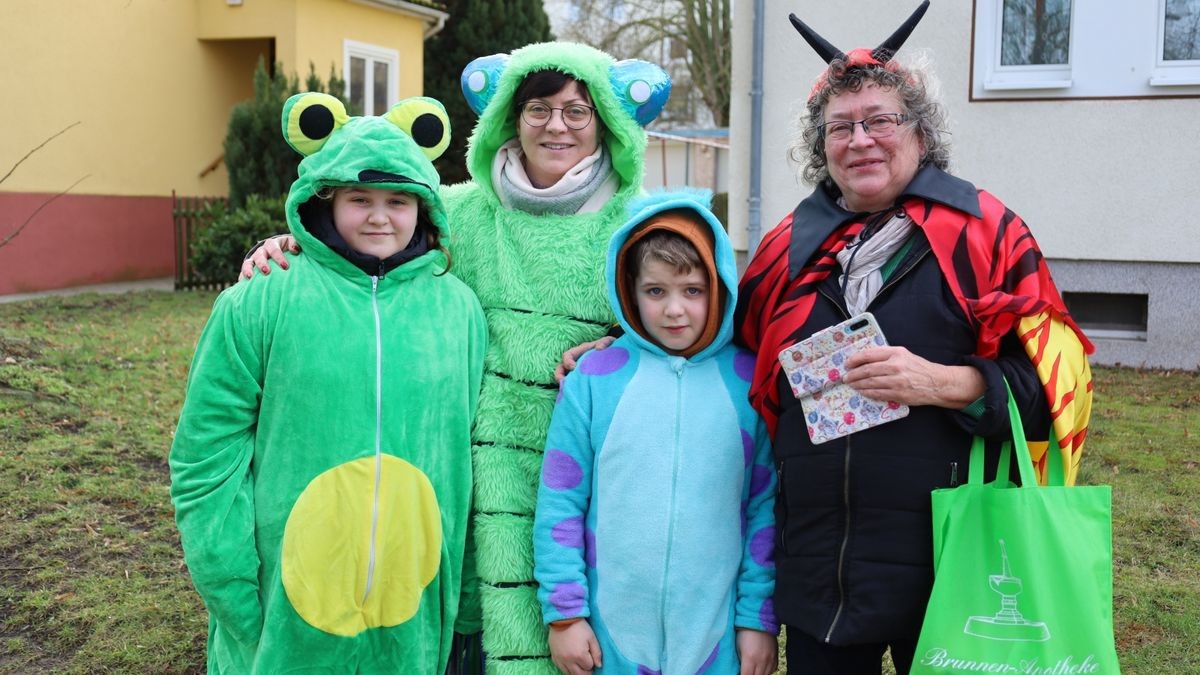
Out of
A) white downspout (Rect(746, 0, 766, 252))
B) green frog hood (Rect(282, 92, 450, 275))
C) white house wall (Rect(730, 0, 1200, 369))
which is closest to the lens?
green frog hood (Rect(282, 92, 450, 275))

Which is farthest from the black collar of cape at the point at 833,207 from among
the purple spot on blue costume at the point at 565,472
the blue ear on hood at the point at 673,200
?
the purple spot on blue costume at the point at 565,472

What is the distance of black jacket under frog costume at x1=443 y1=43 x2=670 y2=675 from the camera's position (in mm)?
2645

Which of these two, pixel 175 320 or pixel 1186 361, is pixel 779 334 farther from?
pixel 175 320

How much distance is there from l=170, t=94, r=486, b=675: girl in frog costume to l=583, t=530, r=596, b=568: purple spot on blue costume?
35 centimetres

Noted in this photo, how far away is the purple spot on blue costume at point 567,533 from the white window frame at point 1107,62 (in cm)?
723

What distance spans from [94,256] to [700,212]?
12.3 m

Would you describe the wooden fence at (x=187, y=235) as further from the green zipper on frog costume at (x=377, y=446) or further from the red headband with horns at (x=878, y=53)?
the red headband with horns at (x=878, y=53)

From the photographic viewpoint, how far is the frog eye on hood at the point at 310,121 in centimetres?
257

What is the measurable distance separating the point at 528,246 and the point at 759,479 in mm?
851

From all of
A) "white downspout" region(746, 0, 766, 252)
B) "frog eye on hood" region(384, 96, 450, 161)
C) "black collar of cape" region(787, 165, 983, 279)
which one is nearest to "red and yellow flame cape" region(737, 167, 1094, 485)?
"black collar of cape" region(787, 165, 983, 279)

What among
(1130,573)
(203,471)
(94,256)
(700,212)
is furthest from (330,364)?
(94,256)

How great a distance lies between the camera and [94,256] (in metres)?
13.0

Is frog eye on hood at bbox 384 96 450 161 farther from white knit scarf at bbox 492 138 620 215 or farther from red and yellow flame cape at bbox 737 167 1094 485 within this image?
red and yellow flame cape at bbox 737 167 1094 485

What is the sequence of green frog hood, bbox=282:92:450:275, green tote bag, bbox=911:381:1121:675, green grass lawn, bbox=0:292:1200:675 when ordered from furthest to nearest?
green grass lawn, bbox=0:292:1200:675 → green frog hood, bbox=282:92:450:275 → green tote bag, bbox=911:381:1121:675
